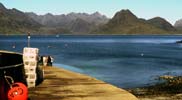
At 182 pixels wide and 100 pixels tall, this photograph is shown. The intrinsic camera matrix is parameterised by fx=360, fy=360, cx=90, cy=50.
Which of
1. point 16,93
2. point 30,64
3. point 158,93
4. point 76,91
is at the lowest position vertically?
point 158,93

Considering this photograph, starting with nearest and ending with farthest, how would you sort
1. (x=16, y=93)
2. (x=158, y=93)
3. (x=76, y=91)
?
(x=16, y=93), (x=76, y=91), (x=158, y=93)

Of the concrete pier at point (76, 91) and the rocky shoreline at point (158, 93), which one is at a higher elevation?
the concrete pier at point (76, 91)

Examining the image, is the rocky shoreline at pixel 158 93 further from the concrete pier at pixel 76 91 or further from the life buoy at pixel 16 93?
the life buoy at pixel 16 93

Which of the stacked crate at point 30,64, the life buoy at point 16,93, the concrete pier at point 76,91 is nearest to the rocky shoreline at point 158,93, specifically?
the concrete pier at point 76,91

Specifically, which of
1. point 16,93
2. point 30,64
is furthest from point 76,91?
point 16,93

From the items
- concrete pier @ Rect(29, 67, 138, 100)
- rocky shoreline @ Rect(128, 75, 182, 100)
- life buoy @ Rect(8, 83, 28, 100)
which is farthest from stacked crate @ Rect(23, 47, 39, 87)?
rocky shoreline @ Rect(128, 75, 182, 100)

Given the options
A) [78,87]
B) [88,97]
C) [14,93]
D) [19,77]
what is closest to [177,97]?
[78,87]

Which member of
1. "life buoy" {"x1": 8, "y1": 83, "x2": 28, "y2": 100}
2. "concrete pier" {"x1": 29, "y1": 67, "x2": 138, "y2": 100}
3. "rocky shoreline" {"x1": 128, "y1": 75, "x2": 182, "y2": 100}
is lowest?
"rocky shoreline" {"x1": 128, "y1": 75, "x2": 182, "y2": 100}

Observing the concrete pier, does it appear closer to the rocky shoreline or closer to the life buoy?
the life buoy

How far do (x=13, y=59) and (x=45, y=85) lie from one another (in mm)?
2574

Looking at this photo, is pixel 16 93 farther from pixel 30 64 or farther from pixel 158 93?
pixel 158 93

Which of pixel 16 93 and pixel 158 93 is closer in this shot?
pixel 16 93

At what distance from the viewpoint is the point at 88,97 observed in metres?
16.2

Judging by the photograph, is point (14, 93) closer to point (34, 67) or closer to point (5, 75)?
point (5, 75)
